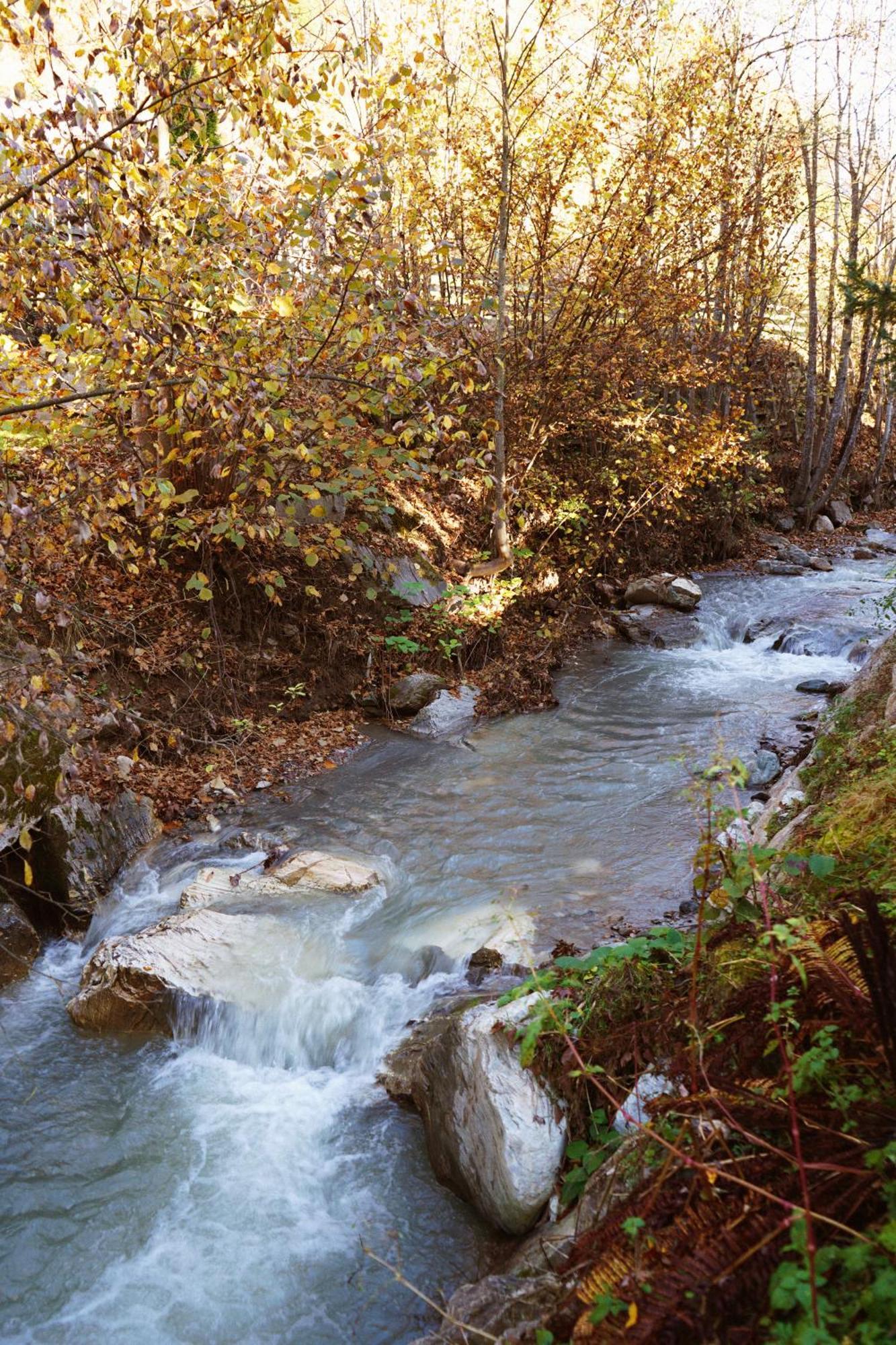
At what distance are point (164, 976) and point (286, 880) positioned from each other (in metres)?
1.40

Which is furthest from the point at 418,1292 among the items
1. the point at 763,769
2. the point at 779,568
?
the point at 779,568

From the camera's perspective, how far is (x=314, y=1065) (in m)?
5.09

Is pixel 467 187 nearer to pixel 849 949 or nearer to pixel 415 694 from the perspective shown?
pixel 415 694

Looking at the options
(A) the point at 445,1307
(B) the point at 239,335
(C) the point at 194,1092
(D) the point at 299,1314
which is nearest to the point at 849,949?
(A) the point at 445,1307

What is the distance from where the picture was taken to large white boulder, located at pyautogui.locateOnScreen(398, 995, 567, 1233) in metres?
3.48

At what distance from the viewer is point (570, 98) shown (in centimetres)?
1190

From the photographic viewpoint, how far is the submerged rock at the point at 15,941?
596 cm

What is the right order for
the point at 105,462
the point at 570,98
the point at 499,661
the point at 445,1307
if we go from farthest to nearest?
1. the point at 570,98
2. the point at 499,661
3. the point at 105,462
4. the point at 445,1307

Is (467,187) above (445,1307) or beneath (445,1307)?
above

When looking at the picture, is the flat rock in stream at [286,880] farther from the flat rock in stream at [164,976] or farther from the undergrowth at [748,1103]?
the undergrowth at [748,1103]

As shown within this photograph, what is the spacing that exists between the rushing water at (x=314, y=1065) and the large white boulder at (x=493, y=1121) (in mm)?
236

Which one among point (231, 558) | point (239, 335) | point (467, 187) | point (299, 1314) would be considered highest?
point (467, 187)

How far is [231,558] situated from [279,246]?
407 cm

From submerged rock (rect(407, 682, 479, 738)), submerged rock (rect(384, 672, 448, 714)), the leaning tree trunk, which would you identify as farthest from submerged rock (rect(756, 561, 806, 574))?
submerged rock (rect(384, 672, 448, 714))
